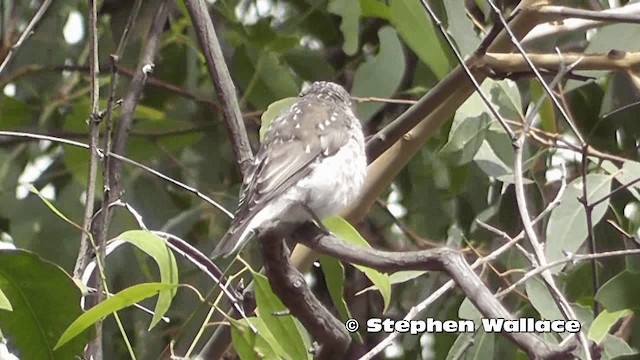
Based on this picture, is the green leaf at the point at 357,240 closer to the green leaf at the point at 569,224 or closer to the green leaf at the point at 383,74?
the green leaf at the point at 569,224

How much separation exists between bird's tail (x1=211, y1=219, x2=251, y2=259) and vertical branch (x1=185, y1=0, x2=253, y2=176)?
0.53 feet

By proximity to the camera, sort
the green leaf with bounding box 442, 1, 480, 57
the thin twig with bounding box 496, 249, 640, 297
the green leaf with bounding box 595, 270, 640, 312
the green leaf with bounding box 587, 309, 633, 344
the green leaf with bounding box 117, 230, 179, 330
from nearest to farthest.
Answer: the thin twig with bounding box 496, 249, 640, 297
the green leaf with bounding box 117, 230, 179, 330
the green leaf with bounding box 587, 309, 633, 344
the green leaf with bounding box 595, 270, 640, 312
the green leaf with bounding box 442, 1, 480, 57

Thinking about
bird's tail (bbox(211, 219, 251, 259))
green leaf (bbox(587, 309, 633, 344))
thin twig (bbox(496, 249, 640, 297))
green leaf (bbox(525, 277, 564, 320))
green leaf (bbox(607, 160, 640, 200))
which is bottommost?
green leaf (bbox(525, 277, 564, 320))

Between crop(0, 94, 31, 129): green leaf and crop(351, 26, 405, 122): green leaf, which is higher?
crop(0, 94, 31, 129): green leaf

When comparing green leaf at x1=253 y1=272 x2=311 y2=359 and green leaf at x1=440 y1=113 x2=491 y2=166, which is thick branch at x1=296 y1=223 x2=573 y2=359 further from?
green leaf at x1=440 y1=113 x2=491 y2=166

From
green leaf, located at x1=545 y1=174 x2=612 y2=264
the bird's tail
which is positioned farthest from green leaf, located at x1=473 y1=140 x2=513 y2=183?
the bird's tail

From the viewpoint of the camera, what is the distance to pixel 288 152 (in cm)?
136

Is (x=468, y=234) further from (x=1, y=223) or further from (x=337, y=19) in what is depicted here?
(x=1, y=223)

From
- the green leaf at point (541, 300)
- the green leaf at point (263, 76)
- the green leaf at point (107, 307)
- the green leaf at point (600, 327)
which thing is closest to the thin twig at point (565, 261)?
the green leaf at point (600, 327)

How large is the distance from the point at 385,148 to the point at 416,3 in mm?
223

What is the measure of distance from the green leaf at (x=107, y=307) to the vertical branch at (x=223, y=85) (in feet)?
1.14

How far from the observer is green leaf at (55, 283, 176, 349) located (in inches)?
38.2

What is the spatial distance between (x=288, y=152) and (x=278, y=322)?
0.31 meters

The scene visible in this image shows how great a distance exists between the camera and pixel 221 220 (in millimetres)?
1854
